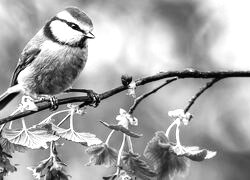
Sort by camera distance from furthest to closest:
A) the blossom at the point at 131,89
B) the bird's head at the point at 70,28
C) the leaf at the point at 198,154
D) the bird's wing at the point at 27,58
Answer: the bird's wing at the point at 27,58
the bird's head at the point at 70,28
the blossom at the point at 131,89
the leaf at the point at 198,154

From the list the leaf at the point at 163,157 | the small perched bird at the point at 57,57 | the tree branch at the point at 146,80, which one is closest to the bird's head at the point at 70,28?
the small perched bird at the point at 57,57

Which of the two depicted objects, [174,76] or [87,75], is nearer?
[174,76]

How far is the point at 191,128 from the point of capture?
3.42 m

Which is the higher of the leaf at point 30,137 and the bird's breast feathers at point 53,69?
the bird's breast feathers at point 53,69

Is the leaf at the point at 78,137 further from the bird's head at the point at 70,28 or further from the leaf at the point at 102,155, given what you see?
the bird's head at the point at 70,28

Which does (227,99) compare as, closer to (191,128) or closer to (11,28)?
(191,128)

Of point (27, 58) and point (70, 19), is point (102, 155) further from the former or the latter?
point (27, 58)

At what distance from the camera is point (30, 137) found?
1070 millimetres

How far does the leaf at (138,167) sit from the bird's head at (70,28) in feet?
3.15

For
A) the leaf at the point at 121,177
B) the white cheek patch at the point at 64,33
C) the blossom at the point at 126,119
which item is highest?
the white cheek patch at the point at 64,33

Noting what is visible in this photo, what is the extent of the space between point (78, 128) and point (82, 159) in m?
0.20

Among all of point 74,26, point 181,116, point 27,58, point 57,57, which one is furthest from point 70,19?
point 181,116

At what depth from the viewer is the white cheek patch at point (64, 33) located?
2076mm

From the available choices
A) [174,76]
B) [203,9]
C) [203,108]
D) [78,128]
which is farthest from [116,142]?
[174,76]
